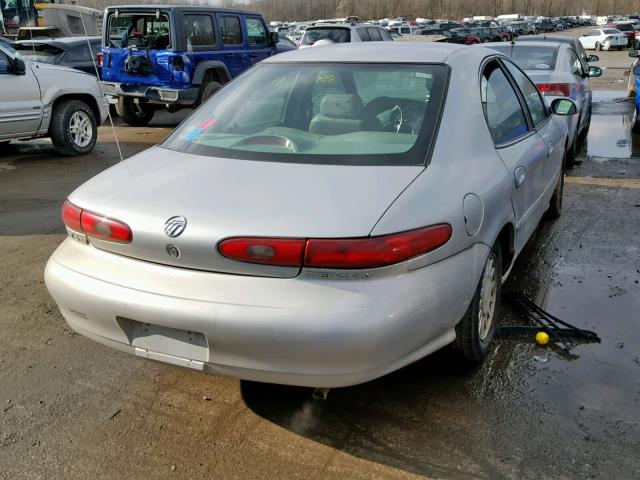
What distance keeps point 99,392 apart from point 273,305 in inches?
51.7

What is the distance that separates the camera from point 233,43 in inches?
473

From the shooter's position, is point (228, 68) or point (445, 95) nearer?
point (445, 95)

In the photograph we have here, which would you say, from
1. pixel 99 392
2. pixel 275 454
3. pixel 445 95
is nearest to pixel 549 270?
pixel 445 95

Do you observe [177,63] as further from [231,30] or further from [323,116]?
[323,116]

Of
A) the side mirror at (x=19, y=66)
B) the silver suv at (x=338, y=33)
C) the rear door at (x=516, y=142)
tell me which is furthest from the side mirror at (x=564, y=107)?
the silver suv at (x=338, y=33)

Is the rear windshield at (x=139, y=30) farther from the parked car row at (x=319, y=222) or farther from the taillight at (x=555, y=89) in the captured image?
the parked car row at (x=319, y=222)

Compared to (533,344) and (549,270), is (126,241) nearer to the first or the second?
(533,344)

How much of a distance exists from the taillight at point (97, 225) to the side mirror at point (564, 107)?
11.5 ft

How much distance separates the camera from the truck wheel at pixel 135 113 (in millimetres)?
12086

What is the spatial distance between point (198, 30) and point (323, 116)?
28.0 feet

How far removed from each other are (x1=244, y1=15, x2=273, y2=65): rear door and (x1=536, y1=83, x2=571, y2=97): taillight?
6.38 m

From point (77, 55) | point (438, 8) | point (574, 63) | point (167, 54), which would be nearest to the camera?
point (574, 63)

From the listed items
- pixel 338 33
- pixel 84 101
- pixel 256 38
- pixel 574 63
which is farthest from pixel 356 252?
pixel 338 33

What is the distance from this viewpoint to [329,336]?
2.25 m
